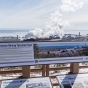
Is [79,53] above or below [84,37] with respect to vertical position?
below

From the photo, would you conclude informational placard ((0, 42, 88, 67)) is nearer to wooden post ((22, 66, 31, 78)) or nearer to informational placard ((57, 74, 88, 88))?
wooden post ((22, 66, 31, 78))

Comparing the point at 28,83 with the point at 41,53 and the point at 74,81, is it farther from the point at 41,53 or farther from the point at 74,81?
the point at 74,81

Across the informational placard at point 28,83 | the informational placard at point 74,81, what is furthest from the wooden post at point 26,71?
the informational placard at point 74,81

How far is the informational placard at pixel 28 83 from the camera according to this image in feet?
10.1

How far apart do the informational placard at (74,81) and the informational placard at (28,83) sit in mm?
258

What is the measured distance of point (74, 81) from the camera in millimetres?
3354

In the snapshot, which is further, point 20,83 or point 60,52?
point 60,52

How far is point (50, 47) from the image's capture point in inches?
133

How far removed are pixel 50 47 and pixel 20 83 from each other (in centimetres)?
85

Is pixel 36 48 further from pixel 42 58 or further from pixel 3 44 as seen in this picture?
pixel 3 44

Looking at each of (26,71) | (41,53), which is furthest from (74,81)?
(26,71)

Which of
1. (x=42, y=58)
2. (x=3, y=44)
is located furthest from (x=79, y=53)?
(x=3, y=44)

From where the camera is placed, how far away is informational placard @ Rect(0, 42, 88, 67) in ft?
10.3

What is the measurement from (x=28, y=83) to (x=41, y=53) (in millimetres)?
592
